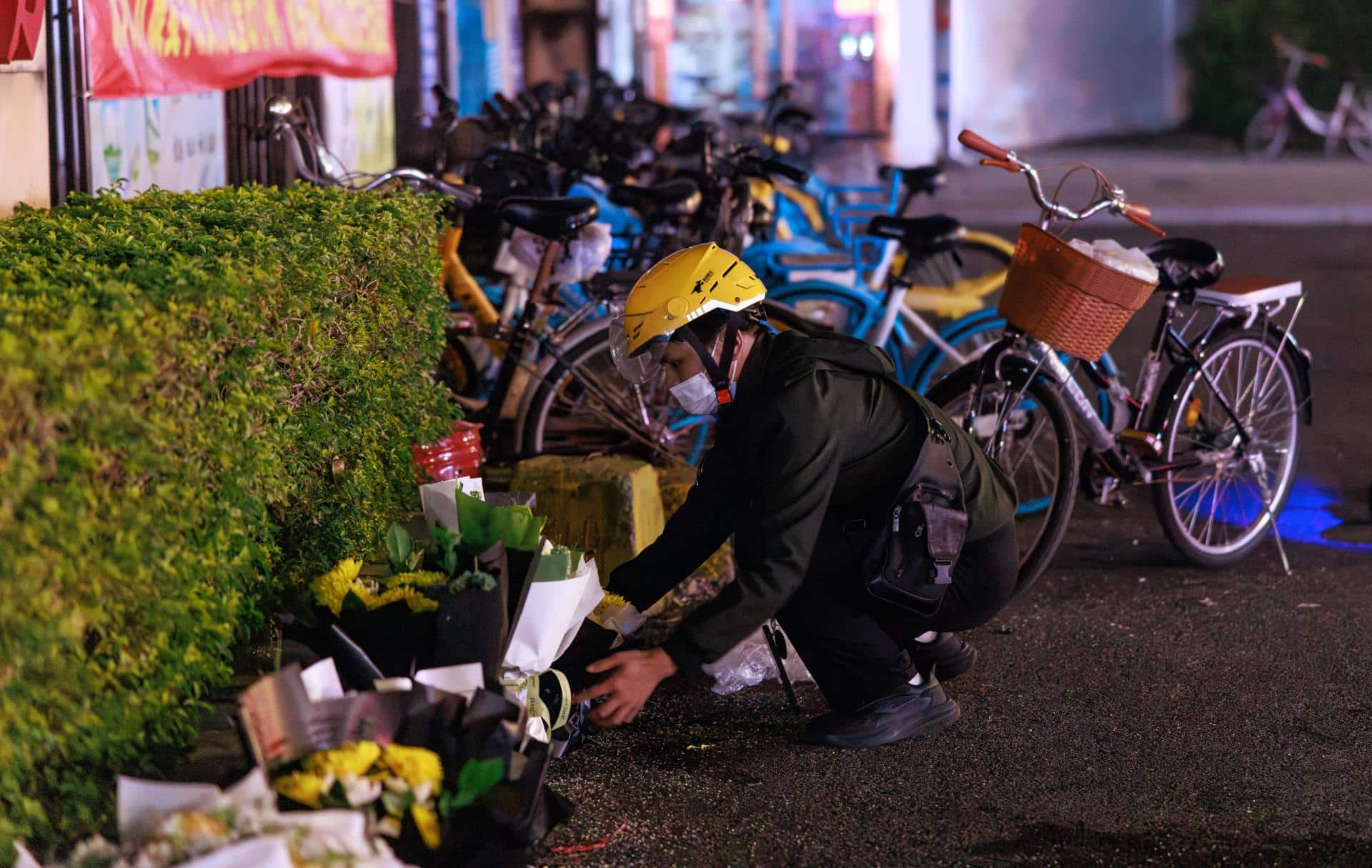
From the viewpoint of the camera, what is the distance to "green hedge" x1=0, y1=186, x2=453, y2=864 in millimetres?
2814

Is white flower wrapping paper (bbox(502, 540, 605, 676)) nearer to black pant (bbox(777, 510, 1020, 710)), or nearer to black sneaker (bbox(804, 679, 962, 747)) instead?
black pant (bbox(777, 510, 1020, 710))

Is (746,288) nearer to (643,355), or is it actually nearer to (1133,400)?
(643,355)

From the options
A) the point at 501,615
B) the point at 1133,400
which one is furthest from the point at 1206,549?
the point at 501,615

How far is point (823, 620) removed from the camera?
13.5 feet

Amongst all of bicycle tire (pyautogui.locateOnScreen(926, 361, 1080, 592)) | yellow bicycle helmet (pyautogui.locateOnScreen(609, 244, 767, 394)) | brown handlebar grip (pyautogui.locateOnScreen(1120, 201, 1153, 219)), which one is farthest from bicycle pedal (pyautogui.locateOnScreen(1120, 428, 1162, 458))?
yellow bicycle helmet (pyautogui.locateOnScreen(609, 244, 767, 394))

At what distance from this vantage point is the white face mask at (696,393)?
3.78m

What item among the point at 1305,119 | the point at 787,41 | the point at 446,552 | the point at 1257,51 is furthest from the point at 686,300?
the point at 1257,51

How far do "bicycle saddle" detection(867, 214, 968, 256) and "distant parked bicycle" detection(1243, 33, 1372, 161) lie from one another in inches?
682

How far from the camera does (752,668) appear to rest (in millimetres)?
4707

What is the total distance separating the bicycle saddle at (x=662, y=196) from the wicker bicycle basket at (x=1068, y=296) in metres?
1.98

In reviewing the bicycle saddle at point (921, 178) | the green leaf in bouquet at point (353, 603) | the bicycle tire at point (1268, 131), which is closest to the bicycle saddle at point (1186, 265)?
the bicycle saddle at point (921, 178)

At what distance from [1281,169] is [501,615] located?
1894 cm

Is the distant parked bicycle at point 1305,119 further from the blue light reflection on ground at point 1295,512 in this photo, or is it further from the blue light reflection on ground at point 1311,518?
the blue light reflection on ground at point 1295,512

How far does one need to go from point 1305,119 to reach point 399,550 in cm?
2166
